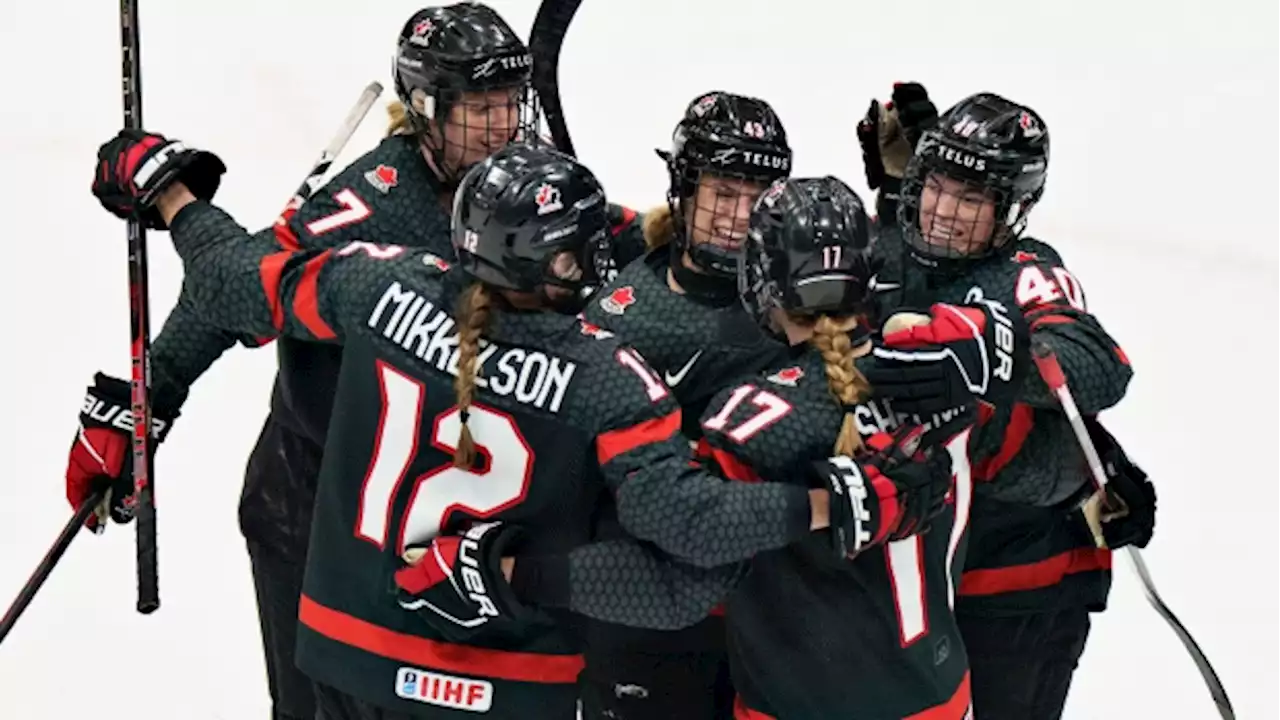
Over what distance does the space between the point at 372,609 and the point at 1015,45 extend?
4.27 meters

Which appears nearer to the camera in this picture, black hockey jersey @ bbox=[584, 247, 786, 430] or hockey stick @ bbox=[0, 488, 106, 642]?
black hockey jersey @ bbox=[584, 247, 786, 430]

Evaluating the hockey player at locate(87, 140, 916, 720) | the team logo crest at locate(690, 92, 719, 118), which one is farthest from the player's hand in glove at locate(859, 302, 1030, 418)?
the team logo crest at locate(690, 92, 719, 118)

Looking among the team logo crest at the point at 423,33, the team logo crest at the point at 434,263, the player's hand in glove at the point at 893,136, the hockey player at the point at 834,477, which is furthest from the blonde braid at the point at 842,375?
the player's hand in glove at the point at 893,136

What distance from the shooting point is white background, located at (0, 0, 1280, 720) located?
13.2ft

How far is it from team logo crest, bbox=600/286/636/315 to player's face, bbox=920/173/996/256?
0.47 metres

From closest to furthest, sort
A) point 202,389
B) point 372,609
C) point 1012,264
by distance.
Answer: point 372,609 < point 1012,264 < point 202,389

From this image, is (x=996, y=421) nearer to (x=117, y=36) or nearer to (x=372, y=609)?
(x=372, y=609)

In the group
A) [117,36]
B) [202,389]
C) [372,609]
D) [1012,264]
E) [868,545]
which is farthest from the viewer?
[117,36]

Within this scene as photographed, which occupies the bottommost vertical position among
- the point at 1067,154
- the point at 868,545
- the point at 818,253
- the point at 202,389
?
the point at 202,389

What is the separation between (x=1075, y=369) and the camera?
8.90 ft

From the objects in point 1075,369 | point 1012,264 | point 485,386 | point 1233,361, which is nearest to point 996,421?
point 1075,369

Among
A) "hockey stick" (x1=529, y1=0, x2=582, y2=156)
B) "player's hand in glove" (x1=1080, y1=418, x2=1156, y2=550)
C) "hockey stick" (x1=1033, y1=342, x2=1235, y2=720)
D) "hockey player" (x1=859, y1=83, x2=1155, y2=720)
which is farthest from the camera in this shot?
"hockey stick" (x1=529, y1=0, x2=582, y2=156)

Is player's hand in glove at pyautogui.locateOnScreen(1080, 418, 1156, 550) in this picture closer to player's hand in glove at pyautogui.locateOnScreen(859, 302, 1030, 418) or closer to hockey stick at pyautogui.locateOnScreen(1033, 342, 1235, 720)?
hockey stick at pyautogui.locateOnScreen(1033, 342, 1235, 720)

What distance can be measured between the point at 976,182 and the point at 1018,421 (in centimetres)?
36
